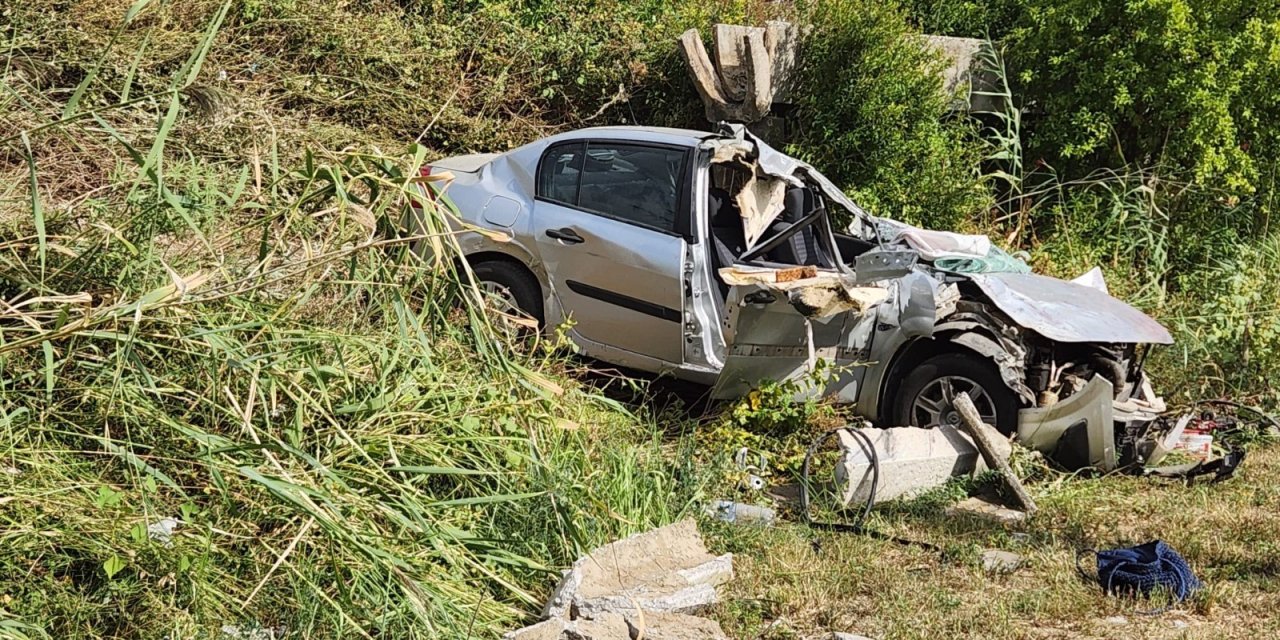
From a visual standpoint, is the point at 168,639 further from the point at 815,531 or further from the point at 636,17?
the point at 636,17

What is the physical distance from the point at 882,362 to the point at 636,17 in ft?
20.6

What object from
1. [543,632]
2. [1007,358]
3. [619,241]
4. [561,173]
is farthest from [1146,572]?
[561,173]

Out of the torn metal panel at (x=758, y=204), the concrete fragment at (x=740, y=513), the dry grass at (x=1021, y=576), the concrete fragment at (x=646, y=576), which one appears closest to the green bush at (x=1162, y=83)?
the torn metal panel at (x=758, y=204)

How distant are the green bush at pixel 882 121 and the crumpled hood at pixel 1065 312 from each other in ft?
9.41

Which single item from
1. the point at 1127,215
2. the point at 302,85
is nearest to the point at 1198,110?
the point at 1127,215

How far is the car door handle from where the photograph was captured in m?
7.47

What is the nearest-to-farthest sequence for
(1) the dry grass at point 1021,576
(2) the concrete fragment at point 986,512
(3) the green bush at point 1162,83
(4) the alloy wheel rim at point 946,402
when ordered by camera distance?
(1) the dry grass at point 1021,576
(2) the concrete fragment at point 986,512
(4) the alloy wheel rim at point 946,402
(3) the green bush at point 1162,83

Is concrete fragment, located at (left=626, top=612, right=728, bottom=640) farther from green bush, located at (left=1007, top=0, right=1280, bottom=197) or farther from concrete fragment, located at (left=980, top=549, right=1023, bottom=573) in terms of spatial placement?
green bush, located at (left=1007, top=0, right=1280, bottom=197)

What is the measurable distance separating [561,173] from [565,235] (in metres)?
0.50

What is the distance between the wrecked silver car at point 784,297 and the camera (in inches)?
266

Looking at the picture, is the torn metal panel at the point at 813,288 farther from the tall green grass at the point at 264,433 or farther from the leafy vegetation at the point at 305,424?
the tall green grass at the point at 264,433

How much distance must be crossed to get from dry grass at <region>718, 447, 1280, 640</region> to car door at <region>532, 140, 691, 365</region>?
1916mm

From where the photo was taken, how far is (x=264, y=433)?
14.6 feet

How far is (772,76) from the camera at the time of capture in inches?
426
